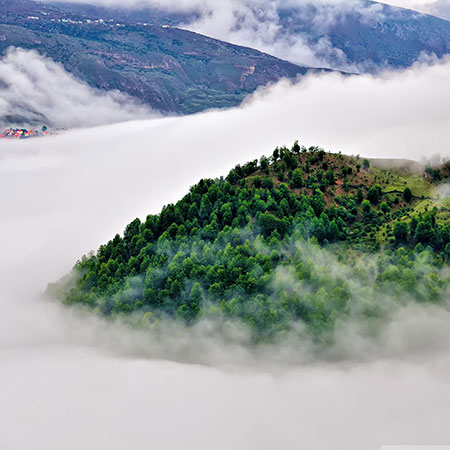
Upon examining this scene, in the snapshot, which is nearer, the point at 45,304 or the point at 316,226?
the point at 316,226

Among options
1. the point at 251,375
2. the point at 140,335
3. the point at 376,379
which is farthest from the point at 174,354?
Result: the point at 376,379

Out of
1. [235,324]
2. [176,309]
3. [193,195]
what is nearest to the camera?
[235,324]

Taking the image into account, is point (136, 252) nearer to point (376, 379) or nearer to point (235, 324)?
point (235, 324)

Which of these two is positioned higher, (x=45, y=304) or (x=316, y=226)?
(x=316, y=226)

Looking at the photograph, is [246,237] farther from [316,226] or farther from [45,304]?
[45,304]

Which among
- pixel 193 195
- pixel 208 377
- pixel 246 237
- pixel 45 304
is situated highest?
pixel 193 195

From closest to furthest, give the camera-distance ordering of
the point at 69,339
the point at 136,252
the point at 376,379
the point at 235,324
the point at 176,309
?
the point at 376,379 → the point at 235,324 → the point at 176,309 → the point at 69,339 → the point at 136,252
